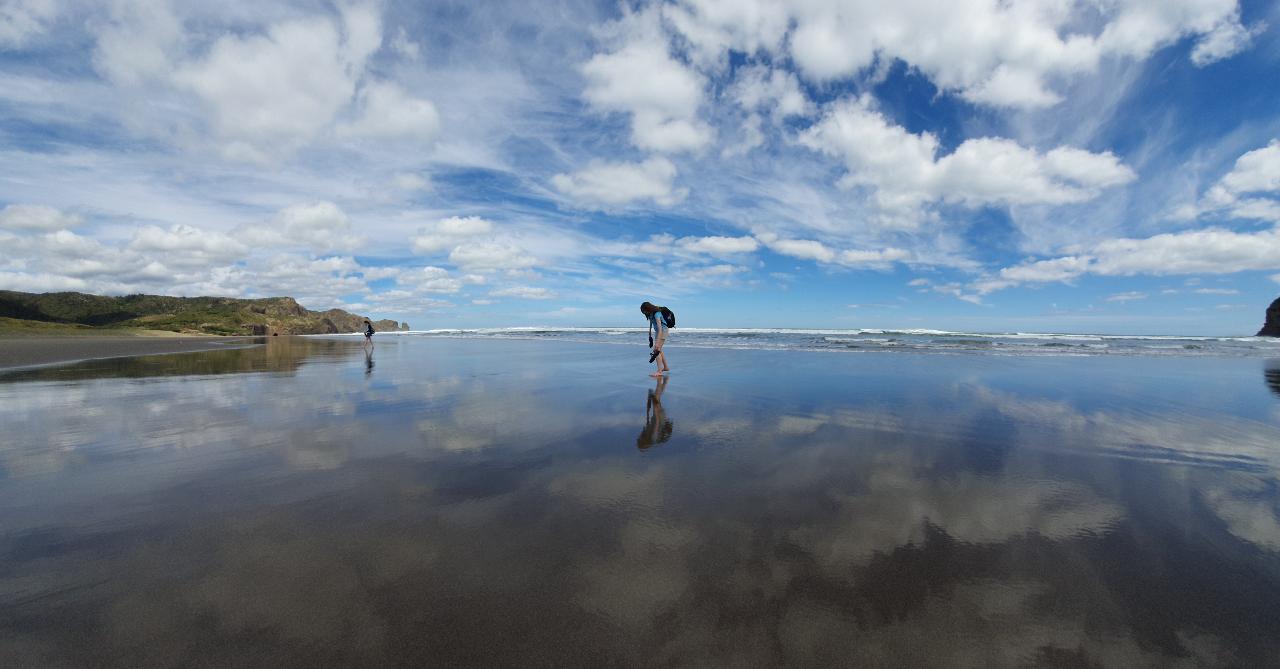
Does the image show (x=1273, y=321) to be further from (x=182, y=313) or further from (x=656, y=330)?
(x=182, y=313)

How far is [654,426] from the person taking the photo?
8703 mm

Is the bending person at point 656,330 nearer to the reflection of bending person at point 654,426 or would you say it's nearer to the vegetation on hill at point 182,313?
the reflection of bending person at point 654,426

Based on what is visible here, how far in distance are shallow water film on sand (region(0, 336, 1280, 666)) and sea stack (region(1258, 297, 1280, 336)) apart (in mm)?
116939

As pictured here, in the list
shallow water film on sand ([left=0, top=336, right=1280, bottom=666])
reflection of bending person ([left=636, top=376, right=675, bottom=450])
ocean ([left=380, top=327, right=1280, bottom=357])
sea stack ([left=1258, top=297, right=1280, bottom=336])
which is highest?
sea stack ([left=1258, top=297, right=1280, bottom=336])

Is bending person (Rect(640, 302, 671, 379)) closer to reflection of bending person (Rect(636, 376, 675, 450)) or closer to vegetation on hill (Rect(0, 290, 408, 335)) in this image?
reflection of bending person (Rect(636, 376, 675, 450))


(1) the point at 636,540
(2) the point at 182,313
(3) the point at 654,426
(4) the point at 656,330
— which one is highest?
(2) the point at 182,313

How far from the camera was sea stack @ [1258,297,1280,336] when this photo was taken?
7694 centimetres

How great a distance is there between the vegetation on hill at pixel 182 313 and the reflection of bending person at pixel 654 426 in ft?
335

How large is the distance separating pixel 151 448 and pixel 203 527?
418cm

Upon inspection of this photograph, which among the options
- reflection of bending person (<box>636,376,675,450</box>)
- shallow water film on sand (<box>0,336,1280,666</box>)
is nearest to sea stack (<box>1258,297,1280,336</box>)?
shallow water film on sand (<box>0,336,1280,666</box>)

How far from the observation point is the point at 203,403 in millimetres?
10727

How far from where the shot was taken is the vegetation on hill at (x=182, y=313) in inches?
3548

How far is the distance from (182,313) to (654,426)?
13977cm

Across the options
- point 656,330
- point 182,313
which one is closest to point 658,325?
point 656,330
